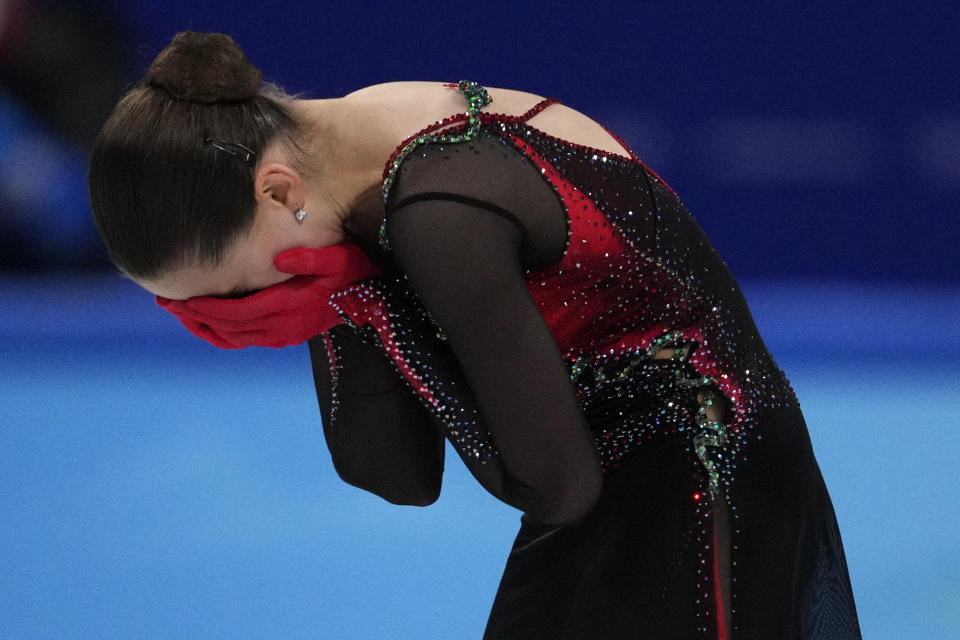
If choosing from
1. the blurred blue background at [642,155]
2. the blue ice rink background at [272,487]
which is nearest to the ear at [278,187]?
the blue ice rink background at [272,487]

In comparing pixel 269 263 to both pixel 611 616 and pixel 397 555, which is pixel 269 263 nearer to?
pixel 611 616

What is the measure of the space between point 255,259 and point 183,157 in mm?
111

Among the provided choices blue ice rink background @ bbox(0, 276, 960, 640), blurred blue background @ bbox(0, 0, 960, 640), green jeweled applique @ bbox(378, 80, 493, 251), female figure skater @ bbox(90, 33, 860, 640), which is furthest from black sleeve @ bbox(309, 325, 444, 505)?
blurred blue background @ bbox(0, 0, 960, 640)

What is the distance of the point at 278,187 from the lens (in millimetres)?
860

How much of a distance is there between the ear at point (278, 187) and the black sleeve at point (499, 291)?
86mm

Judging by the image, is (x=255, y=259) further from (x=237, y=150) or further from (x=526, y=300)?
(x=526, y=300)

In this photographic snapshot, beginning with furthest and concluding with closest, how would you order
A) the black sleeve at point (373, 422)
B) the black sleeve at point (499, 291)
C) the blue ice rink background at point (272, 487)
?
1. the blue ice rink background at point (272, 487)
2. the black sleeve at point (373, 422)
3. the black sleeve at point (499, 291)

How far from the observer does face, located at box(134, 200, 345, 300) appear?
2.87 feet

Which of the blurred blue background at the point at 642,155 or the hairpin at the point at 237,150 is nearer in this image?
the hairpin at the point at 237,150

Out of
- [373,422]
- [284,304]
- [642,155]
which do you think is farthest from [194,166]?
[642,155]

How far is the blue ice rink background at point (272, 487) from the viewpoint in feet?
6.75

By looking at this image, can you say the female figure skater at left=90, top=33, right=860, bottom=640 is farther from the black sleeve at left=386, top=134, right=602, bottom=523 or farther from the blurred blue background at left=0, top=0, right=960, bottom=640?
the blurred blue background at left=0, top=0, right=960, bottom=640

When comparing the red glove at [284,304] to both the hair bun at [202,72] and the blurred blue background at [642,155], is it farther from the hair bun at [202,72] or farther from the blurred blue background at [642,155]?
the blurred blue background at [642,155]

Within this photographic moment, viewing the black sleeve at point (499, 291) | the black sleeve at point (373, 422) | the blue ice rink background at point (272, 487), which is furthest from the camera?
the blue ice rink background at point (272, 487)
